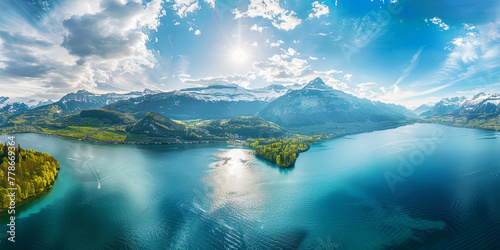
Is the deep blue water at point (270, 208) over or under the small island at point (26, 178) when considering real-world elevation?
under

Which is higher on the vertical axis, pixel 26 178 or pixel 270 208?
pixel 26 178

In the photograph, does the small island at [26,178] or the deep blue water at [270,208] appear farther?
the small island at [26,178]

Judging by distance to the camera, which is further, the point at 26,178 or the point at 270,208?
the point at 26,178

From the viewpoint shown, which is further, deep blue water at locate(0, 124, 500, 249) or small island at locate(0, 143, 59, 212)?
small island at locate(0, 143, 59, 212)

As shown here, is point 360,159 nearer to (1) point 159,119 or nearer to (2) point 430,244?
(2) point 430,244

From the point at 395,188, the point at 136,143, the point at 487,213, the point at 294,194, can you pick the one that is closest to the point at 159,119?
the point at 136,143
